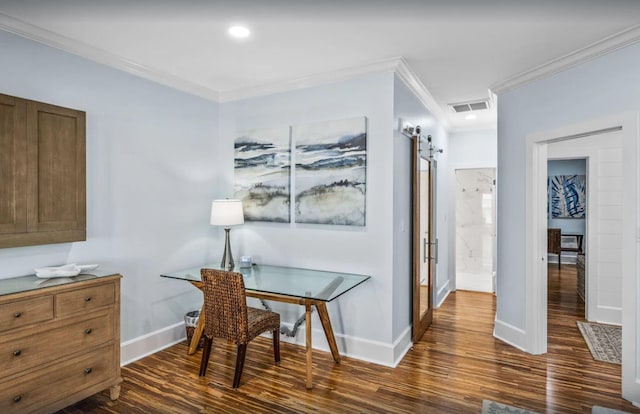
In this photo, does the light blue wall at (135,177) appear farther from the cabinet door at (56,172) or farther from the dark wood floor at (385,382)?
the dark wood floor at (385,382)

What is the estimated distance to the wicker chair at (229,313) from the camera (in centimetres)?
266

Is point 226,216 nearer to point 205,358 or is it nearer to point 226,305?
point 226,305

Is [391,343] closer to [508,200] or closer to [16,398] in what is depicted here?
[508,200]

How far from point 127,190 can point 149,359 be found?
1520mm

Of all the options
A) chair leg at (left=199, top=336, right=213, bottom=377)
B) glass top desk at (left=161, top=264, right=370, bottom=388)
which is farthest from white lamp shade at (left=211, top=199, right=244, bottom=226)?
chair leg at (left=199, top=336, right=213, bottom=377)

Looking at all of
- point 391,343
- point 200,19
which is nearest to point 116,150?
point 200,19

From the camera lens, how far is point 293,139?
3621mm

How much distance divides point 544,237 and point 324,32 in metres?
2.78

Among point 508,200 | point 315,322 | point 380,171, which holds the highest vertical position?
point 380,171

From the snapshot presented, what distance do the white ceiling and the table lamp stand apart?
1252 mm

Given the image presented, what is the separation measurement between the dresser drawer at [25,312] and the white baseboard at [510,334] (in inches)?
151

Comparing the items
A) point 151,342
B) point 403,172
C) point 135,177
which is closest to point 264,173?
point 135,177

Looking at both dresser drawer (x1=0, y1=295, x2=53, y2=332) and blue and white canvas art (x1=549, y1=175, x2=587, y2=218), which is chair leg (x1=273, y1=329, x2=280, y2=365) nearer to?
dresser drawer (x1=0, y1=295, x2=53, y2=332)

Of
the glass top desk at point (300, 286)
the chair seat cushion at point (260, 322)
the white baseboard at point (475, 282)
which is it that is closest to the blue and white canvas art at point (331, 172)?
the glass top desk at point (300, 286)
